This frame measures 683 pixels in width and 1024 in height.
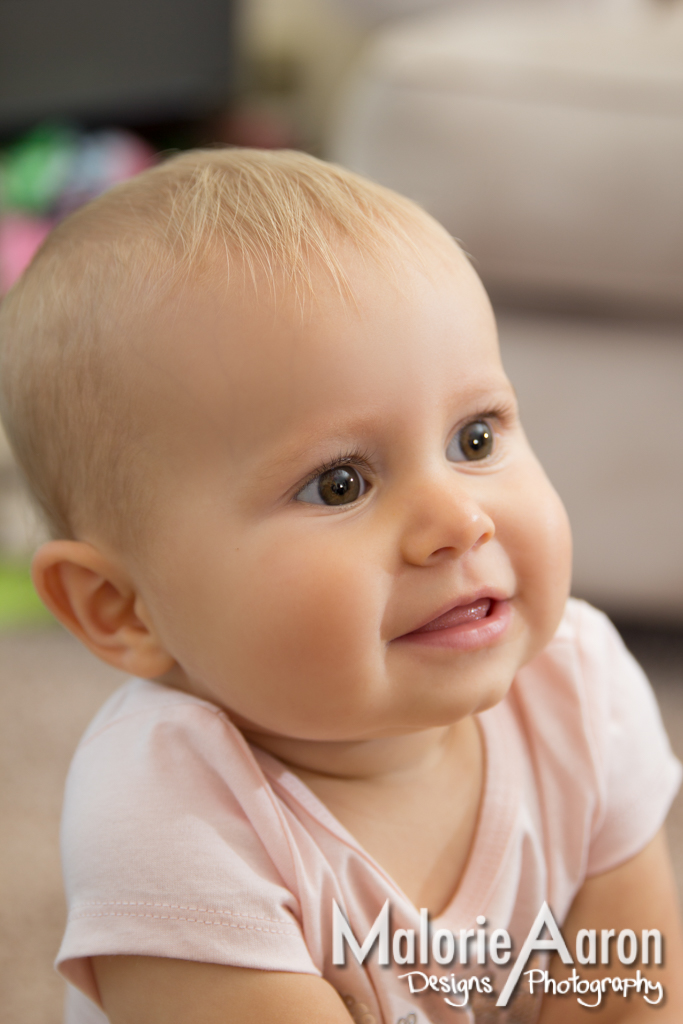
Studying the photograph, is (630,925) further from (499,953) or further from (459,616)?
(459,616)

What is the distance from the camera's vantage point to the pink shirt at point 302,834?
1.73 feet

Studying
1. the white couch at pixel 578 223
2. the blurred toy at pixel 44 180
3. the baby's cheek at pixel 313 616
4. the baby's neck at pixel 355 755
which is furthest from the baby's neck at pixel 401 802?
the blurred toy at pixel 44 180

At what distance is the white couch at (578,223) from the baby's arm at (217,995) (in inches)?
25.2

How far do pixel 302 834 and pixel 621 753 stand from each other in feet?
0.73

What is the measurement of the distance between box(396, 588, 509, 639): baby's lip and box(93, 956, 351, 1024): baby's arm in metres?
0.18

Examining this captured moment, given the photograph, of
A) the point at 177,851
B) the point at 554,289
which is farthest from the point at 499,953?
the point at 554,289

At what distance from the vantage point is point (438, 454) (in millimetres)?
516

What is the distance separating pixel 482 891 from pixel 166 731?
20 centimetres

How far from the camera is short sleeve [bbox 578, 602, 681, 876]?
0.66 meters

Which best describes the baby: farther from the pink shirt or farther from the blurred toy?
the blurred toy

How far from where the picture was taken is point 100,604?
58cm

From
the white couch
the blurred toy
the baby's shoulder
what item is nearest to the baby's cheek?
the baby's shoulder

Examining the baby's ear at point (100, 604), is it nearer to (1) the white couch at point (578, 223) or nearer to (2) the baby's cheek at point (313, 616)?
(2) the baby's cheek at point (313, 616)

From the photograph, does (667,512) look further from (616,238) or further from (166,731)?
(166,731)
